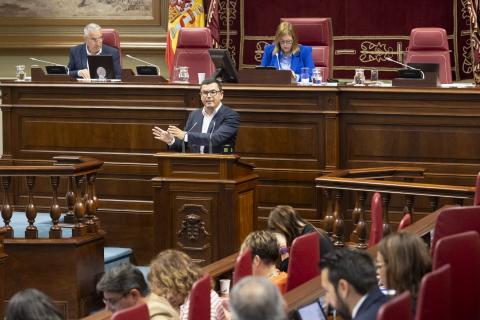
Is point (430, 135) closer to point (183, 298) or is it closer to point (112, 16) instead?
point (183, 298)

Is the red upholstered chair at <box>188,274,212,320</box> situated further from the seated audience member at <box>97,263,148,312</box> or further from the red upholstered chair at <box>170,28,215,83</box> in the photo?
the red upholstered chair at <box>170,28,215,83</box>

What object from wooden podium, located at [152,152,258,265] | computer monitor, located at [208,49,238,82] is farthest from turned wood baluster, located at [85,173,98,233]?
computer monitor, located at [208,49,238,82]

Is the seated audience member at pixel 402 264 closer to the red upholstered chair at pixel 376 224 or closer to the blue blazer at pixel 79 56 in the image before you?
the red upholstered chair at pixel 376 224

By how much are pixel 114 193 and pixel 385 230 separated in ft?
8.97

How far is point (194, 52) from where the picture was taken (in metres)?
10.0

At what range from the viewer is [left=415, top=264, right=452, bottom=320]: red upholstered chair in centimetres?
339

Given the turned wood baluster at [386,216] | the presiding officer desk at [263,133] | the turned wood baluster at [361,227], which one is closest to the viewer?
the turned wood baluster at [386,216]

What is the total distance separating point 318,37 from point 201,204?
2965 millimetres

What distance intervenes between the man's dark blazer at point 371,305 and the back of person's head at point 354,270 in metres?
0.02

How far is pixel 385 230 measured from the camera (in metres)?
6.59

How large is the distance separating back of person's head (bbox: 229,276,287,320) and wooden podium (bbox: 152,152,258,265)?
407cm

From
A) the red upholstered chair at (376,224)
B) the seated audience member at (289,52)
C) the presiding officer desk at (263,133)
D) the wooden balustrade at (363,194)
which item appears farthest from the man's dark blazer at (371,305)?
the seated audience member at (289,52)

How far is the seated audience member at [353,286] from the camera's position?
355cm

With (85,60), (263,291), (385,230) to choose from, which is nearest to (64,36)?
(85,60)
